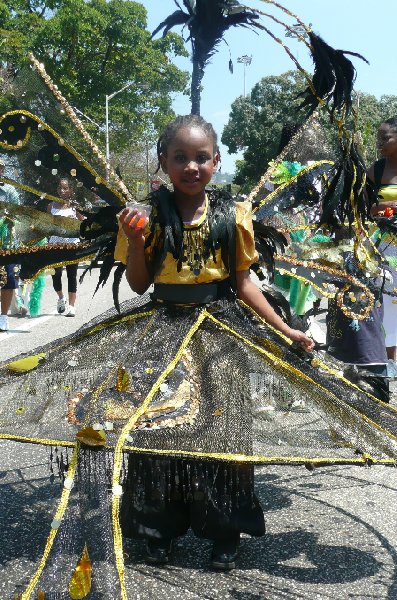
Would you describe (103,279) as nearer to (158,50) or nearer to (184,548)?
(184,548)

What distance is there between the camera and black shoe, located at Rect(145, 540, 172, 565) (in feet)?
9.82

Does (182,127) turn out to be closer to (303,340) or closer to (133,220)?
(133,220)

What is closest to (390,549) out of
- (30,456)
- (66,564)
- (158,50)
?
(66,564)

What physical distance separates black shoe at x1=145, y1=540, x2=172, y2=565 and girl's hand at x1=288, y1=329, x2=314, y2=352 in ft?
3.02

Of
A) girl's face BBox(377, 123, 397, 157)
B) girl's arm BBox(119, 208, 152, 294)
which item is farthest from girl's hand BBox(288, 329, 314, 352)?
girl's face BBox(377, 123, 397, 157)

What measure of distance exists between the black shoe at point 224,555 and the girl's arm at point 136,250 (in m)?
1.01

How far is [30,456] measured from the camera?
428 centimetres

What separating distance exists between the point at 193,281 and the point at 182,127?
1.87ft

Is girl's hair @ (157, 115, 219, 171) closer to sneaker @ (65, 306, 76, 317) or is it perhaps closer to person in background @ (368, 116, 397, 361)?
person in background @ (368, 116, 397, 361)

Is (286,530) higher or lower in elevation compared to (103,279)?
lower

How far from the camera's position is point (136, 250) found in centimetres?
289

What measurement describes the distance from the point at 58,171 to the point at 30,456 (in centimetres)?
169

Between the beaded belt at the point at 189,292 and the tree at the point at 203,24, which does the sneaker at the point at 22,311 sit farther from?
the beaded belt at the point at 189,292

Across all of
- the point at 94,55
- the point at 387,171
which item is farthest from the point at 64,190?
the point at 94,55
